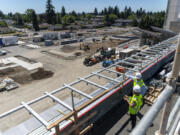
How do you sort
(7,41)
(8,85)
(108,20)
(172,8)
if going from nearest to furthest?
(8,85), (172,8), (7,41), (108,20)

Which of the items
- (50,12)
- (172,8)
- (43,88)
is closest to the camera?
(43,88)

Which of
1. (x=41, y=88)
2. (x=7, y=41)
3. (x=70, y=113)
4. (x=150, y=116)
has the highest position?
(x=150, y=116)

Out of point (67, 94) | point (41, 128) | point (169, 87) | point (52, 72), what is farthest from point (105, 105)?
point (52, 72)

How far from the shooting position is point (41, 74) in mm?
19969

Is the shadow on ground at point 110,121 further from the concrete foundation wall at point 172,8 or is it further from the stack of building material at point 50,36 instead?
the stack of building material at point 50,36

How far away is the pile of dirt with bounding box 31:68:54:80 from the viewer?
19109 millimetres

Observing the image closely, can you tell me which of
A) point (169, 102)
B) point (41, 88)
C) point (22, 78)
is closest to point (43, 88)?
point (41, 88)

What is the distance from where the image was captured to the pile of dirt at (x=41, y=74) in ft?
62.7

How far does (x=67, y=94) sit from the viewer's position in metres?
13.9

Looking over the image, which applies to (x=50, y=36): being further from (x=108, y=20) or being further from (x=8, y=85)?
(x=108, y=20)

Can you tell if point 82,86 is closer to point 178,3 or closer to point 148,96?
point 148,96

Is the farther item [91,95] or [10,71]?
[10,71]

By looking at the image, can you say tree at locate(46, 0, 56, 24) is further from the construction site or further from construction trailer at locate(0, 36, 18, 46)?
the construction site

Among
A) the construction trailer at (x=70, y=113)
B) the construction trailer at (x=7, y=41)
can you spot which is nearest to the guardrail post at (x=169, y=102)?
the construction trailer at (x=70, y=113)
